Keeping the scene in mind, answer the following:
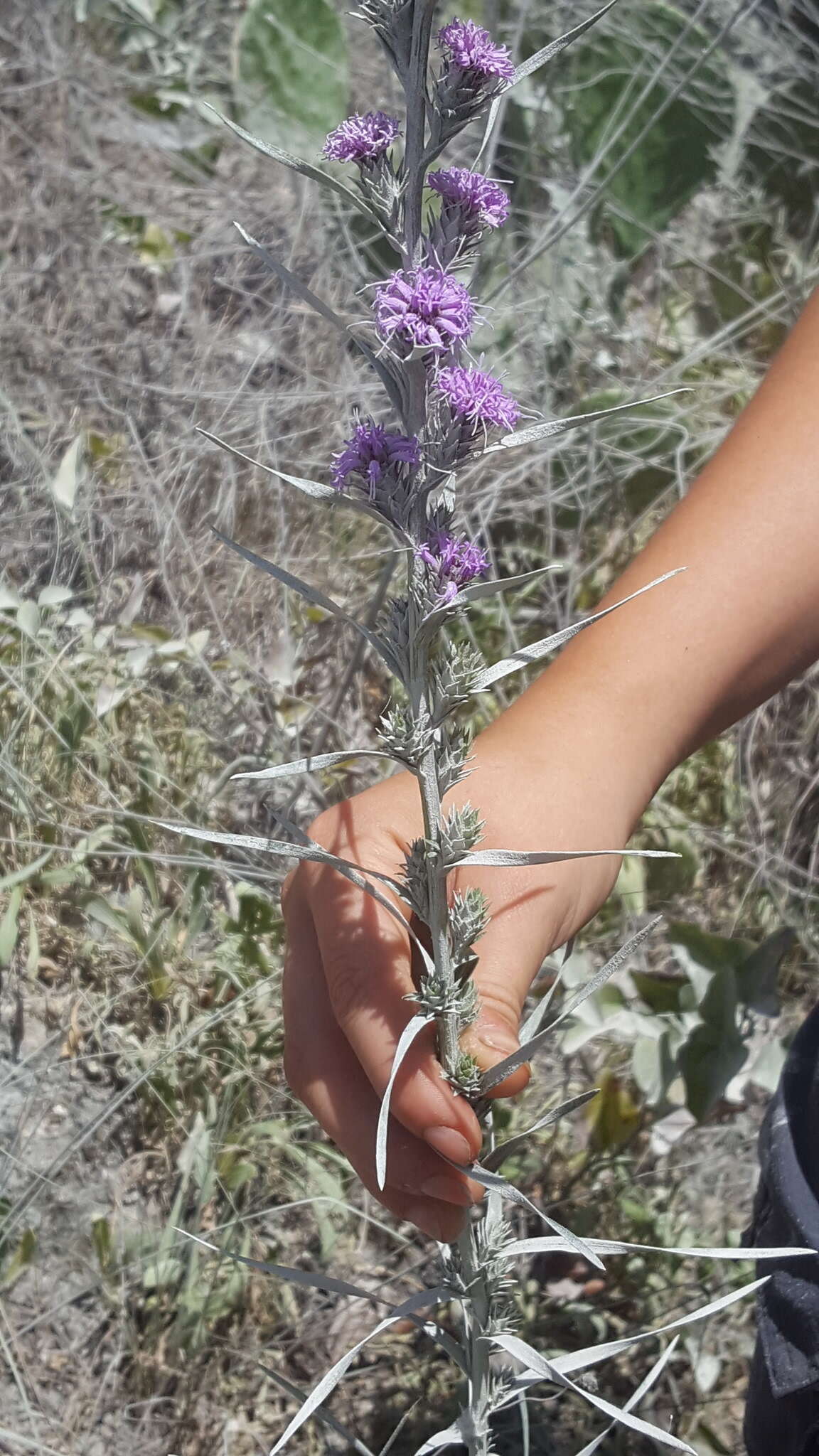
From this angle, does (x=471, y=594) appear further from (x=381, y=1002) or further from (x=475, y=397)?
(x=381, y=1002)

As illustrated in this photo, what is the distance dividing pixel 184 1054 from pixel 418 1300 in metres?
0.50

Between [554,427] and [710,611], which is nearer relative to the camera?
[554,427]

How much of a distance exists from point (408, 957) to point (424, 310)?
33 cm

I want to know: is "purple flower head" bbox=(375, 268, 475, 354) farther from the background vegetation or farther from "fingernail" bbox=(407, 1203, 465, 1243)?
"fingernail" bbox=(407, 1203, 465, 1243)

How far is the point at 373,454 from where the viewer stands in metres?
0.44

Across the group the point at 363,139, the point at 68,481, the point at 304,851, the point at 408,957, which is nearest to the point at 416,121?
the point at 363,139

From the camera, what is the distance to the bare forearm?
0.75m

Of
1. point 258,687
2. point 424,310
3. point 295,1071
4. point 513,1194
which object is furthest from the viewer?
point 258,687

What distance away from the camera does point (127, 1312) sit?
92cm

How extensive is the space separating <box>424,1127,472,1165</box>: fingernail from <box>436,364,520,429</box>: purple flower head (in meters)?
0.32

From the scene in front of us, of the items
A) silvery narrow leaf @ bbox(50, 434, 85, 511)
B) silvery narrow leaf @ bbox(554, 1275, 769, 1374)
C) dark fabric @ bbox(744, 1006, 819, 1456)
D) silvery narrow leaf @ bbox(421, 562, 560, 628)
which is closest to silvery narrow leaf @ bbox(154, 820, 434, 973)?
silvery narrow leaf @ bbox(421, 562, 560, 628)

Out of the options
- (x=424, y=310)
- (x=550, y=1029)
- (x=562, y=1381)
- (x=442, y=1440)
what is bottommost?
(x=442, y=1440)

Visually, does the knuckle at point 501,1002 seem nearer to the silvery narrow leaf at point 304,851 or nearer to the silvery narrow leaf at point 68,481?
the silvery narrow leaf at point 304,851

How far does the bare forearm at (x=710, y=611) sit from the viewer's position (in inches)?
29.5
